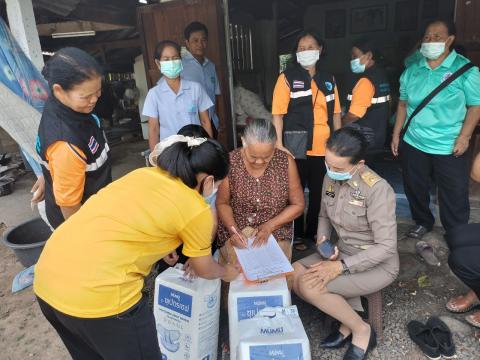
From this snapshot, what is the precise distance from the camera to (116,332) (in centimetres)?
136

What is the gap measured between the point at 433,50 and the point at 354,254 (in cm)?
163

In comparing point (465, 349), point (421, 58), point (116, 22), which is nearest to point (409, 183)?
point (421, 58)

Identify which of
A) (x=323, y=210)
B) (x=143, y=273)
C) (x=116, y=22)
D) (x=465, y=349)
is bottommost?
(x=465, y=349)

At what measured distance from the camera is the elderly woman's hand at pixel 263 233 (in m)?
2.28

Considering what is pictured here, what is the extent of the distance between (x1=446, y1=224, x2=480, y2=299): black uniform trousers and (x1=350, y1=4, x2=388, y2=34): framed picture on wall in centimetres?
643

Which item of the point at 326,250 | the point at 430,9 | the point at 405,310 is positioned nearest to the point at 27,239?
the point at 326,250

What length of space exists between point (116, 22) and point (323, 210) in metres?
4.46

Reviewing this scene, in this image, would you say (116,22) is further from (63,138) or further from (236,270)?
(236,270)

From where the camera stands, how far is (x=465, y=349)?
212 cm

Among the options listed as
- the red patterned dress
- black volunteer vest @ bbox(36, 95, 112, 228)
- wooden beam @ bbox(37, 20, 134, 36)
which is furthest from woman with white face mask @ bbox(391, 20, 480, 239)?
wooden beam @ bbox(37, 20, 134, 36)

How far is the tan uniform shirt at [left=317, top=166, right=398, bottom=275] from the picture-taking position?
2055 mm

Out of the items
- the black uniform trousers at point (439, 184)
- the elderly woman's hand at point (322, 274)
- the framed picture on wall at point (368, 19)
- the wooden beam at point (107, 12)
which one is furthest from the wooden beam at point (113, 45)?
the elderly woman's hand at point (322, 274)

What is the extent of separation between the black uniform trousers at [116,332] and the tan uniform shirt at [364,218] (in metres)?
1.17

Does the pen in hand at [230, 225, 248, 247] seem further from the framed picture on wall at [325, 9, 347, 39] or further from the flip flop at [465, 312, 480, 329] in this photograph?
the framed picture on wall at [325, 9, 347, 39]
